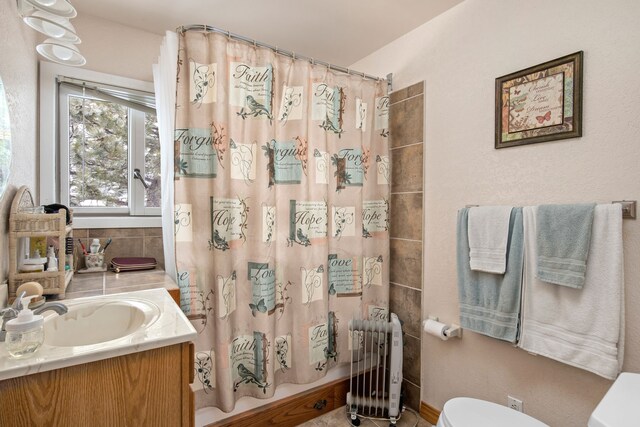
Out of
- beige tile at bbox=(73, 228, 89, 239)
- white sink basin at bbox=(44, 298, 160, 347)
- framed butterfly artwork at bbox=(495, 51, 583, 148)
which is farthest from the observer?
beige tile at bbox=(73, 228, 89, 239)

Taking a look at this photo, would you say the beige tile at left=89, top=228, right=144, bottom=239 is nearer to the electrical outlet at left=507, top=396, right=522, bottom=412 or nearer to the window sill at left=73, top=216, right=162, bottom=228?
the window sill at left=73, top=216, right=162, bottom=228

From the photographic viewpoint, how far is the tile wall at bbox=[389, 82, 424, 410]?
201cm

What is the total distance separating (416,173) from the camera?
2.03 m

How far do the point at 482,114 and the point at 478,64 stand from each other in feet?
0.89

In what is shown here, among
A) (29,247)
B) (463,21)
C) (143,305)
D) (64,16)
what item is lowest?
Result: (143,305)

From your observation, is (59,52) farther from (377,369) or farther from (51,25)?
(377,369)

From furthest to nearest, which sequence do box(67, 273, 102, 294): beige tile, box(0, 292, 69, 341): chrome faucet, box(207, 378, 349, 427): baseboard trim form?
box(207, 378, 349, 427): baseboard trim → box(67, 273, 102, 294): beige tile → box(0, 292, 69, 341): chrome faucet

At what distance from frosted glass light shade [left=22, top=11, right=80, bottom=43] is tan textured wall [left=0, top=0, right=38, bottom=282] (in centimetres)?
12

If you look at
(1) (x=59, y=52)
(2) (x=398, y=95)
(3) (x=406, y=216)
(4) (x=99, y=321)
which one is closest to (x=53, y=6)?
(1) (x=59, y=52)

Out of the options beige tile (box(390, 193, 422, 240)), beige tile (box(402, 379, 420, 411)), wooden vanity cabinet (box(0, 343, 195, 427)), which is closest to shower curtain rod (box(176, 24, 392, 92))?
beige tile (box(390, 193, 422, 240))

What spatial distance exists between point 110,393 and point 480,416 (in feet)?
4.38

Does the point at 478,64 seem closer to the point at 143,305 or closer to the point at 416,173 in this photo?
the point at 416,173

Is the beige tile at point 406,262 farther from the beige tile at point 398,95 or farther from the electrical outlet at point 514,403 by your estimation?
the beige tile at point 398,95

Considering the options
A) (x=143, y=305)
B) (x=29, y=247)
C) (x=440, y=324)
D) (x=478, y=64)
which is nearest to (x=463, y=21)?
(x=478, y=64)
